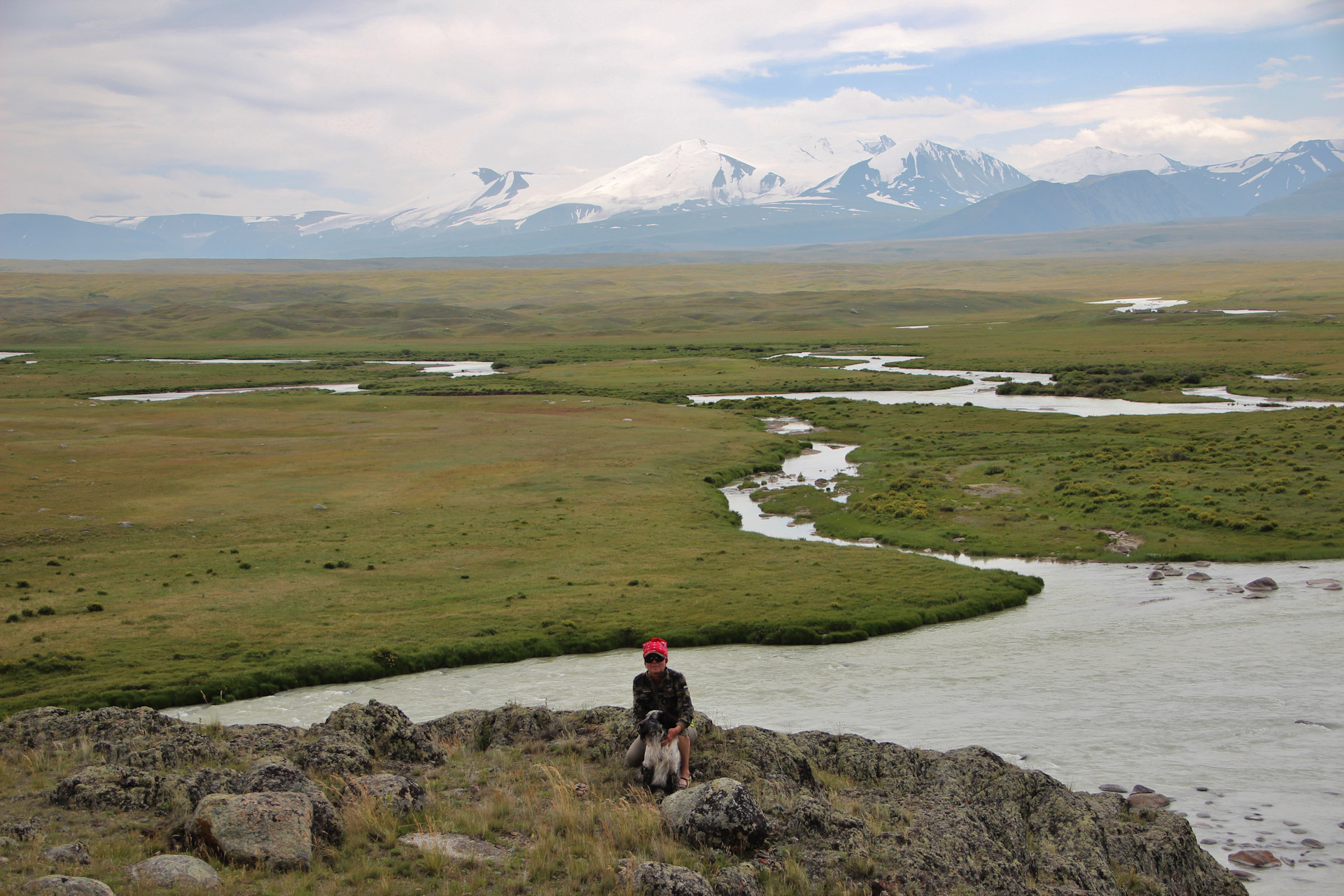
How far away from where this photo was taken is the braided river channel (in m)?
18.9

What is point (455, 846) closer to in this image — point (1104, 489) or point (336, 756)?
point (336, 756)

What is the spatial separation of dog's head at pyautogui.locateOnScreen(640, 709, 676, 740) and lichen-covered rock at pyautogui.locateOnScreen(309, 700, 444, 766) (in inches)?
194

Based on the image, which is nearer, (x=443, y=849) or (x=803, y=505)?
(x=443, y=849)

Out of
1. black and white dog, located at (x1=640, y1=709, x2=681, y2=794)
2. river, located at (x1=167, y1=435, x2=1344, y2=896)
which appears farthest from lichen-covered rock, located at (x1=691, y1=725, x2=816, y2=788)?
river, located at (x1=167, y1=435, x2=1344, y2=896)

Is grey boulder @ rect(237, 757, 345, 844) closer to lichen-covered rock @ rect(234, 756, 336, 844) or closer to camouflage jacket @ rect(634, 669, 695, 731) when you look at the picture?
lichen-covered rock @ rect(234, 756, 336, 844)

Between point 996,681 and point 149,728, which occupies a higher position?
point 149,728

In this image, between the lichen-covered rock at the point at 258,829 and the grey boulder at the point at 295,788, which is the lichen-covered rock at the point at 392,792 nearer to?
the grey boulder at the point at 295,788

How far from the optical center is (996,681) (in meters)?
26.2

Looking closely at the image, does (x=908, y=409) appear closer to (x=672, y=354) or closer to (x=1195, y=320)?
(x=672, y=354)

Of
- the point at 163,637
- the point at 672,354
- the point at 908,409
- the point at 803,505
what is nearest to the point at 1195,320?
the point at 672,354

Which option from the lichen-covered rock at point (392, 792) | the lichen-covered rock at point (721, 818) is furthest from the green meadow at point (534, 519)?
the lichen-covered rock at point (721, 818)

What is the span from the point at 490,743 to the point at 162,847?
6927mm

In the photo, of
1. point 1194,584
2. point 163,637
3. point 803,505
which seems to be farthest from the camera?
point 803,505

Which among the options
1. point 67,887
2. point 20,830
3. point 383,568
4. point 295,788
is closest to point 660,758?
point 295,788
